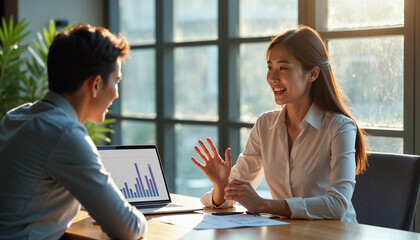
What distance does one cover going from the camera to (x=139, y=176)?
7.94ft

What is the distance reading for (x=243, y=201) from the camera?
225cm

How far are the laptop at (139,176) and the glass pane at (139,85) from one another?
2886 mm

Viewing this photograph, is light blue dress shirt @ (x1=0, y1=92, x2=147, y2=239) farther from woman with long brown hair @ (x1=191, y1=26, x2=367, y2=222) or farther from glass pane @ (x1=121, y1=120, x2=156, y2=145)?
glass pane @ (x1=121, y1=120, x2=156, y2=145)

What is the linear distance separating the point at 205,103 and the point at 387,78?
5.66 ft

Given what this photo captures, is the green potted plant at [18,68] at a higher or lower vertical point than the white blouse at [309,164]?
higher

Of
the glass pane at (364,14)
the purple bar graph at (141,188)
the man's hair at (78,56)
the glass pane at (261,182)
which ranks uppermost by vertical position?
the glass pane at (364,14)

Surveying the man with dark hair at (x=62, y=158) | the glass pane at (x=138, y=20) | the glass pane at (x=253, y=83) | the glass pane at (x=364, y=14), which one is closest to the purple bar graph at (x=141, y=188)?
the man with dark hair at (x=62, y=158)

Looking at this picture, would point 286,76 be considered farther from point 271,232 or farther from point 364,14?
point 364,14

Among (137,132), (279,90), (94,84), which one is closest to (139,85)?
(137,132)

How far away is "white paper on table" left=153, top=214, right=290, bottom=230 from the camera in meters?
2.03

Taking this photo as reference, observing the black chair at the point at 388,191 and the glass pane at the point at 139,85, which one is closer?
the black chair at the point at 388,191

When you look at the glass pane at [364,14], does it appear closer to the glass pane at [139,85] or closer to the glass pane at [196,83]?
the glass pane at [196,83]

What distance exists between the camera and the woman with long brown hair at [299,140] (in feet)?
7.95

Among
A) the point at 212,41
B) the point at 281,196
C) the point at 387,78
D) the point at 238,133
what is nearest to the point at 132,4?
the point at 212,41
